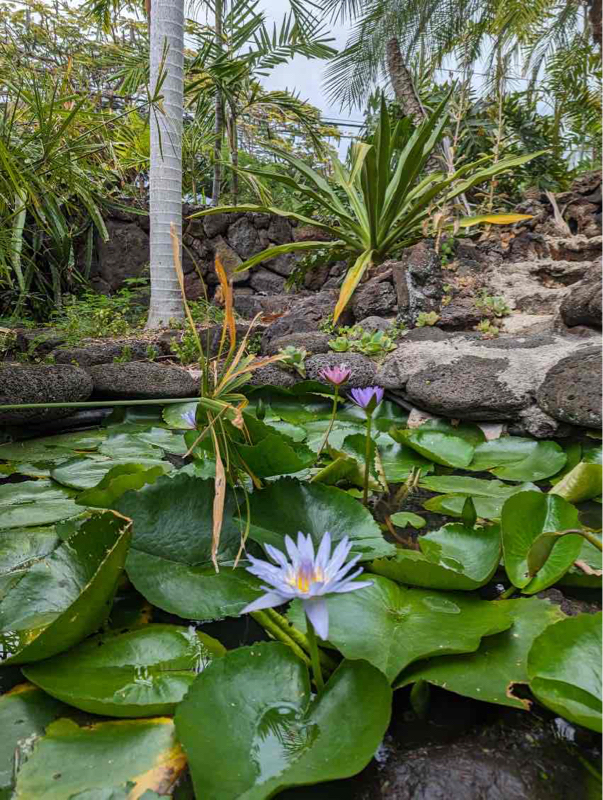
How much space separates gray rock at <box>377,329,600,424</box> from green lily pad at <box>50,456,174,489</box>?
0.87 m

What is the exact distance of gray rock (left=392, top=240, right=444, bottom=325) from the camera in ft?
8.47

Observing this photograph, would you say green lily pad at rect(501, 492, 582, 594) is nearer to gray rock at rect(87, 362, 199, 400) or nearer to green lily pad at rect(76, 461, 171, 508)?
green lily pad at rect(76, 461, 171, 508)

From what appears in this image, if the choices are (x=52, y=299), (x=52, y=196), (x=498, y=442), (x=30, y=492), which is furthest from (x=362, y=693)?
(x=52, y=299)

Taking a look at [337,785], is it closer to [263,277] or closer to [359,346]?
[359,346]

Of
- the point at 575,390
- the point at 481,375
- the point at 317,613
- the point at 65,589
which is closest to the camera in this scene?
the point at 317,613

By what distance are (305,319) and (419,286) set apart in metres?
0.65

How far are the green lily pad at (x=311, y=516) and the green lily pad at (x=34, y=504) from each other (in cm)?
39

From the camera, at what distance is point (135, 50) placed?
4117 millimetres

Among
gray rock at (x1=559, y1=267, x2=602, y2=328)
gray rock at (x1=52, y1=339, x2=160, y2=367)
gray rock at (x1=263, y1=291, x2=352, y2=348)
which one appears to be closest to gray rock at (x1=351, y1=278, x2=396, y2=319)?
gray rock at (x1=263, y1=291, x2=352, y2=348)

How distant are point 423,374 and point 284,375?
696mm

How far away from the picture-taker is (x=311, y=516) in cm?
72

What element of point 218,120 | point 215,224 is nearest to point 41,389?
point 215,224

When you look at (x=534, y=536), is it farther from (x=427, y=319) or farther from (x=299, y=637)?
(x=427, y=319)

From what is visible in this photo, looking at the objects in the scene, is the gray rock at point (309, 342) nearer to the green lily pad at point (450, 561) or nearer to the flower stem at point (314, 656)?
the green lily pad at point (450, 561)
